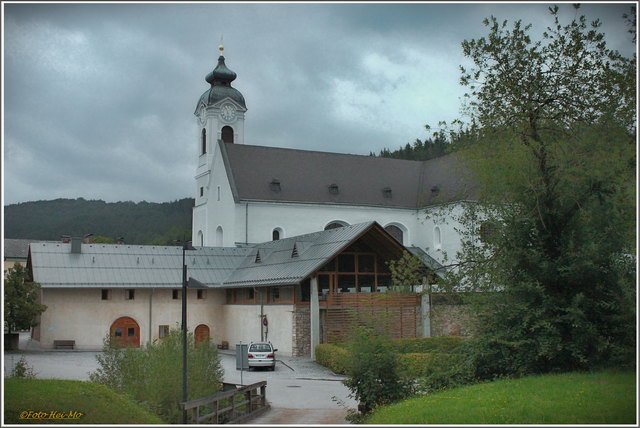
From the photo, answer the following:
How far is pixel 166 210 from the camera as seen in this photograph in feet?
333

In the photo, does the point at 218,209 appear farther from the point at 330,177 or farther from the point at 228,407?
the point at 228,407

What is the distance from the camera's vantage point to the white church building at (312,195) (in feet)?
163

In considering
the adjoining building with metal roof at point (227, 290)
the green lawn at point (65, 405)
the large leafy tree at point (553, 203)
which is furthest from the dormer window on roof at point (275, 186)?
the green lawn at point (65, 405)

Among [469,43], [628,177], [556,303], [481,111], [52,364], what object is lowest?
[52,364]

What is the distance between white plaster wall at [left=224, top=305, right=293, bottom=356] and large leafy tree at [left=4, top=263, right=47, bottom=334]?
9.64 m

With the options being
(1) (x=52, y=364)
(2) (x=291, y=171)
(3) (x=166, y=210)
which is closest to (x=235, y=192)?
(2) (x=291, y=171)

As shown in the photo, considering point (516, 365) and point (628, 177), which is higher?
point (628, 177)

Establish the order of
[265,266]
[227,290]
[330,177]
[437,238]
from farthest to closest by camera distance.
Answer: [330,177]
[437,238]
[227,290]
[265,266]

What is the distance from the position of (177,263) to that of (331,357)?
14350 mm

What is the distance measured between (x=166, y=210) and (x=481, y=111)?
86.2 metres

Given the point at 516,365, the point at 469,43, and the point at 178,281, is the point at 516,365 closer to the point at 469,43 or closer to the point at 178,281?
the point at 469,43

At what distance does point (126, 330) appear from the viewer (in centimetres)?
3650

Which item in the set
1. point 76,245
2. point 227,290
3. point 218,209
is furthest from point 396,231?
point 76,245

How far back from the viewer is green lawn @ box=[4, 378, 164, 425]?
1143cm
